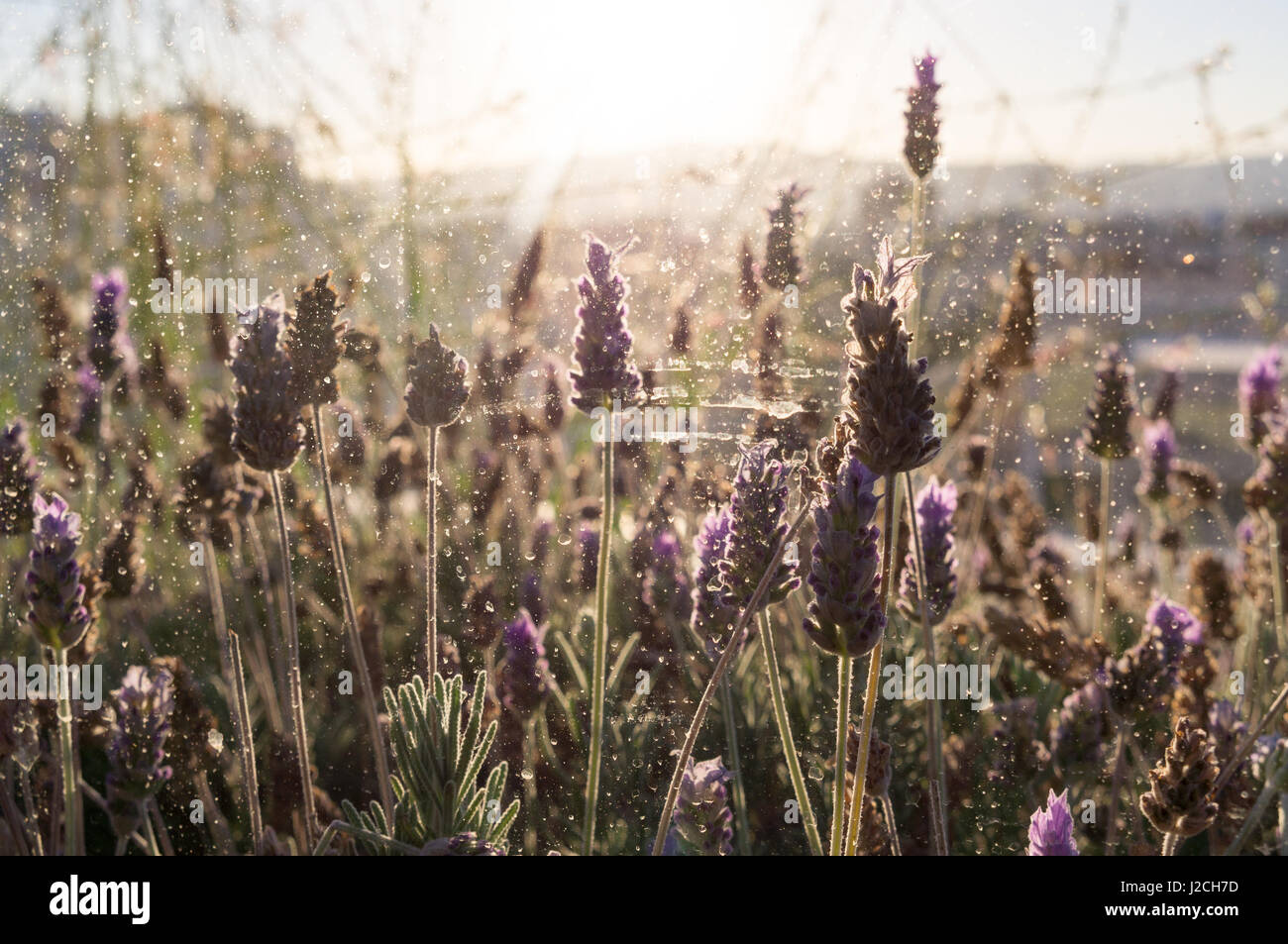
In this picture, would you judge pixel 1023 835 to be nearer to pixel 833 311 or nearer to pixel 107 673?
pixel 833 311

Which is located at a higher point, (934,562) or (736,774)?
(934,562)

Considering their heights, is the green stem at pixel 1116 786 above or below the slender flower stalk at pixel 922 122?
below

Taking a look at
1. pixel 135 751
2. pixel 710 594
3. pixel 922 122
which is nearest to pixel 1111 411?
pixel 922 122

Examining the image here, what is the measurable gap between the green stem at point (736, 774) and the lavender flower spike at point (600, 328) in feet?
1.84

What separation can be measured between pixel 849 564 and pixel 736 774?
627mm

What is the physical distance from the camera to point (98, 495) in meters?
1.97

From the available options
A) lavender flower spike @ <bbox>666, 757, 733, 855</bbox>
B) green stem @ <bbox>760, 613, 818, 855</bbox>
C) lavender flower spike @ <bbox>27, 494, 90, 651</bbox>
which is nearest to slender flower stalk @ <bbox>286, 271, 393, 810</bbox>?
lavender flower spike @ <bbox>27, 494, 90, 651</bbox>

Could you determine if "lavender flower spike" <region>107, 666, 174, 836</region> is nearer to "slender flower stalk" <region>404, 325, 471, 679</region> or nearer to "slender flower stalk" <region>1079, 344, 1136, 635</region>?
"slender flower stalk" <region>404, 325, 471, 679</region>

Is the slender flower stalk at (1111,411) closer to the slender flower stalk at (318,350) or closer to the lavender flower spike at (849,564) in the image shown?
the lavender flower spike at (849,564)

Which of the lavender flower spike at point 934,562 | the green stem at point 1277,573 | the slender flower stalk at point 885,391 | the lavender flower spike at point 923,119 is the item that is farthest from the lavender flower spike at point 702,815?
the green stem at point 1277,573

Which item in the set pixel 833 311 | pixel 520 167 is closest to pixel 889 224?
pixel 833 311

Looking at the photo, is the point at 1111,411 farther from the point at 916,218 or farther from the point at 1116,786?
the point at 1116,786

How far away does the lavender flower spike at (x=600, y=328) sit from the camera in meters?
1.25

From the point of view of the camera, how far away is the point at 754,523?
44.6 inches
